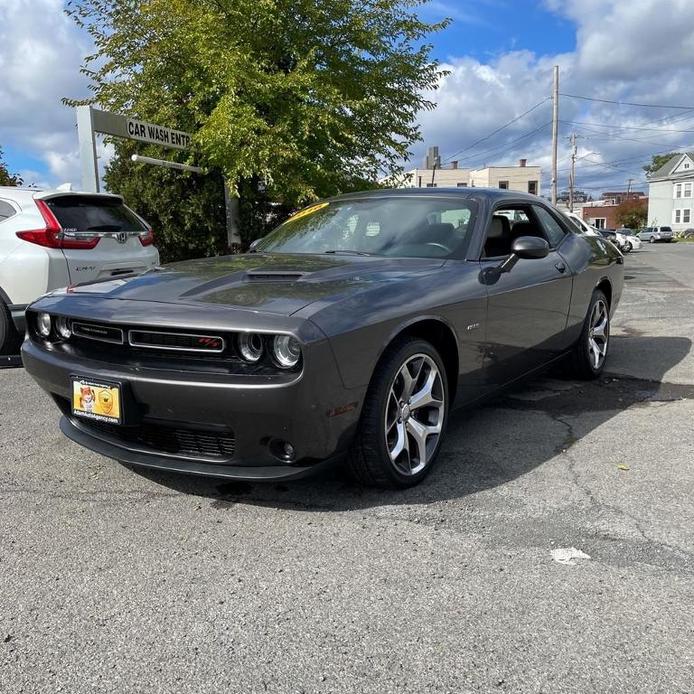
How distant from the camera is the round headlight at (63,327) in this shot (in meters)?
3.16

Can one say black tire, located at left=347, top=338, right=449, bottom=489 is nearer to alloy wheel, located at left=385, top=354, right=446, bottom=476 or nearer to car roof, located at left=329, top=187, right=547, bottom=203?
alloy wheel, located at left=385, top=354, right=446, bottom=476

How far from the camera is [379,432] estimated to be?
2.88 m

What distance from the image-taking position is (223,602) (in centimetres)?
224

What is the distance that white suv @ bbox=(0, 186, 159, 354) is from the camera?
5.73m

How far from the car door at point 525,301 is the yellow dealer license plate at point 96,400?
6.36ft

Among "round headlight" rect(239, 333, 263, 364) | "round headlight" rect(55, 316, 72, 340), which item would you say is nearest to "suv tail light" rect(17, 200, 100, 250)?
"round headlight" rect(55, 316, 72, 340)

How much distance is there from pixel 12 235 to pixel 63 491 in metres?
3.44

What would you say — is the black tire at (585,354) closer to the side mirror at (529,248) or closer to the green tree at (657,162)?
the side mirror at (529,248)

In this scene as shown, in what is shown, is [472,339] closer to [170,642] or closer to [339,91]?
[170,642]

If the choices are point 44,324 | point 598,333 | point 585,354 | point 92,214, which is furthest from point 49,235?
point 598,333

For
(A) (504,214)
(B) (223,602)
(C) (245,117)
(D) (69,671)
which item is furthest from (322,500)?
(C) (245,117)

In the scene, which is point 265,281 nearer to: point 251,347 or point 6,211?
point 251,347

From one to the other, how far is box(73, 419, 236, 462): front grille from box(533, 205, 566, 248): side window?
3048mm

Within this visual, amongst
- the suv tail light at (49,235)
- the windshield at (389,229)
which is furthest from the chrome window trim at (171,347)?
the suv tail light at (49,235)
